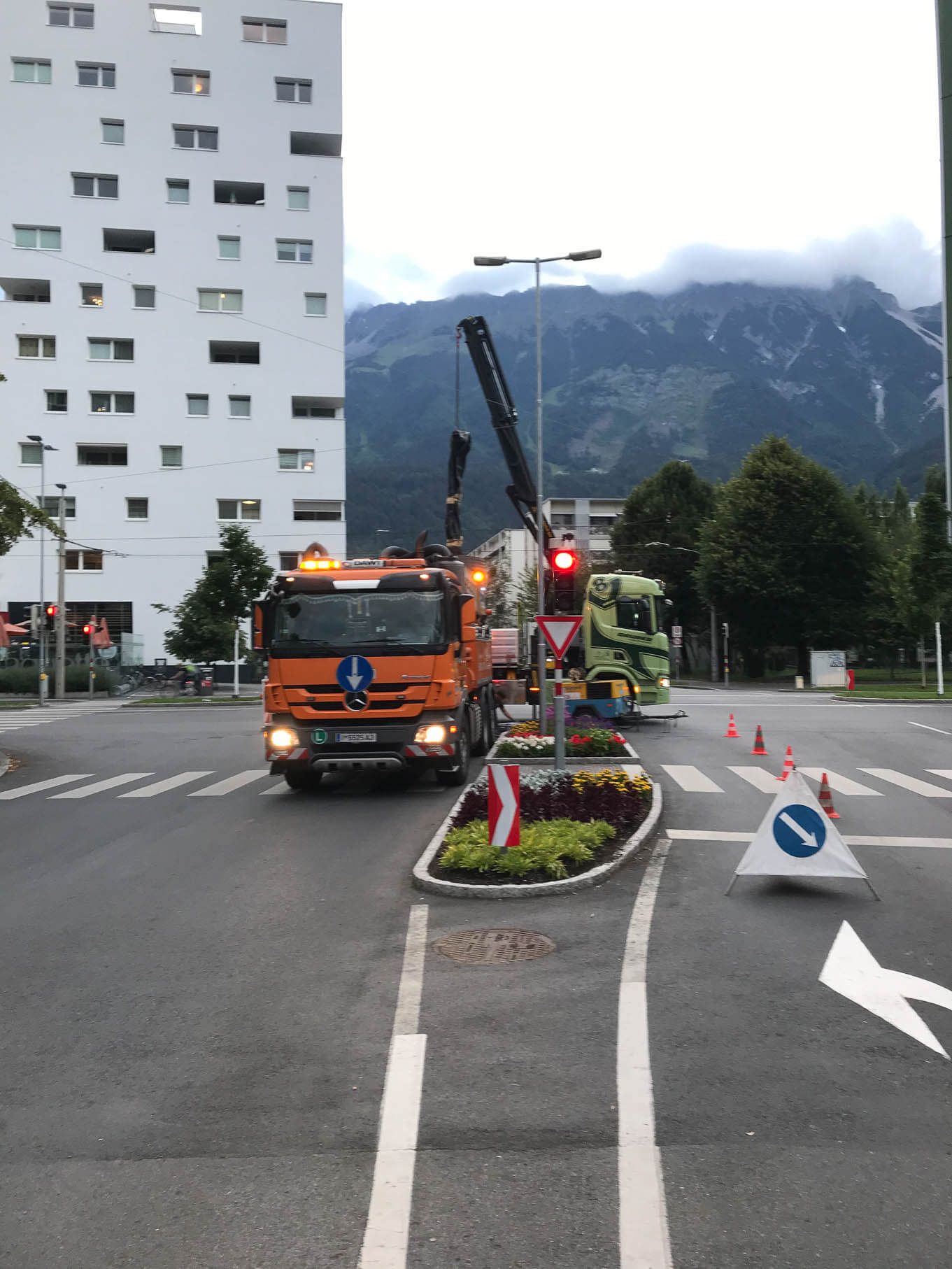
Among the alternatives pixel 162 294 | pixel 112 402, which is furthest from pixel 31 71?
pixel 112 402

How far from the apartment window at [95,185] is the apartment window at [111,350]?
694 centimetres

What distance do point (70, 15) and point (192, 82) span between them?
6.20 m

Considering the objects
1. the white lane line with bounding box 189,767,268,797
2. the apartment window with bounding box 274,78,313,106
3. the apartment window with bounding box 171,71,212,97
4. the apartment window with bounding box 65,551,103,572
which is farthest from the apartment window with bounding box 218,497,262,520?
the white lane line with bounding box 189,767,268,797

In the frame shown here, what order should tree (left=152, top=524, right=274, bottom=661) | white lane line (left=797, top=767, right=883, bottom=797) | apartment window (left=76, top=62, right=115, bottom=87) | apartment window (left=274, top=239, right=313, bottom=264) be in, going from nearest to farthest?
white lane line (left=797, top=767, right=883, bottom=797)
tree (left=152, top=524, right=274, bottom=661)
apartment window (left=76, top=62, right=115, bottom=87)
apartment window (left=274, top=239, right=313, bottom=264)

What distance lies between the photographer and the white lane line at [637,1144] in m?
3.42

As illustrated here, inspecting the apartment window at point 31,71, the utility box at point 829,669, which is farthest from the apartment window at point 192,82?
the utility box at point 829,669

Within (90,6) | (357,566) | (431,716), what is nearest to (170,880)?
(431,716)

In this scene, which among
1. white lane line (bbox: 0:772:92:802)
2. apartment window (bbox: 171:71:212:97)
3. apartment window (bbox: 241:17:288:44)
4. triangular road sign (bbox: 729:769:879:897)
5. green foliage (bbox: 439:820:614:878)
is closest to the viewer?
triangular road sign (bbox: 729:769:879:897)

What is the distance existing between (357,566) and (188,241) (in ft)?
144

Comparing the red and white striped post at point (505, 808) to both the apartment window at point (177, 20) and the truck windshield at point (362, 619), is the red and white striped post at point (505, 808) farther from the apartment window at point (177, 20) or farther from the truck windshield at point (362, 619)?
the apartment window at point (177, 20)

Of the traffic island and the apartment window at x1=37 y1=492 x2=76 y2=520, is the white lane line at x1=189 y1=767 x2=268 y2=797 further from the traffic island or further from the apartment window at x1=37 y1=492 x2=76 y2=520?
the apartment window at x1=37 y1=492 x2=76 y2=520

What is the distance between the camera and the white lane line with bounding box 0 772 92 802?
15.8m

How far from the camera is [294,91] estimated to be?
5588 cm

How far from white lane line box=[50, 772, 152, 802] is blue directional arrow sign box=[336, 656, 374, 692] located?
429 centimetres
